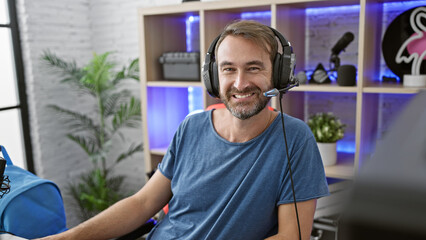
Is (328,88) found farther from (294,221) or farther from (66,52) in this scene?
(66,52)

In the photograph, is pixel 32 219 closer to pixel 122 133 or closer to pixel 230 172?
pixel 230 172

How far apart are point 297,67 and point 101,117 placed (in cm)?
152

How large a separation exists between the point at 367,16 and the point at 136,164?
225 centimetres

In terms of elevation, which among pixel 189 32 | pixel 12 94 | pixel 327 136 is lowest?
pixel 327 136

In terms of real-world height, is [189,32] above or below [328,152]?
above

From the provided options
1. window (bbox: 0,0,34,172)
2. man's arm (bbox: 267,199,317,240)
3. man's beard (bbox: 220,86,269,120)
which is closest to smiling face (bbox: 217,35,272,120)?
man's beard (bbox: 220,86,269,120)

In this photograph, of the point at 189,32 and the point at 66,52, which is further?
the point at 66,52

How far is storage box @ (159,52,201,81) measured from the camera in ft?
8.51

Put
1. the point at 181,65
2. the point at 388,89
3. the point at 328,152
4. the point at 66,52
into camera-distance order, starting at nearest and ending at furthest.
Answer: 1. the point at 388,89
2. the point at 328,152
3. the point at 181,65
4. the point at 66,52

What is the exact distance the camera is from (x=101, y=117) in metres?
3.08

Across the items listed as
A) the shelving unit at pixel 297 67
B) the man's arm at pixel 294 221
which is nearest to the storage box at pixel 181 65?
the shelving unit at pixel 297 67

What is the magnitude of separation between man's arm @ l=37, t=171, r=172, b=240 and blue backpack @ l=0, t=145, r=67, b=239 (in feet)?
0.83

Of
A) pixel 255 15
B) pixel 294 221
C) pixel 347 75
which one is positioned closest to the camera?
Result: pixel 294 221

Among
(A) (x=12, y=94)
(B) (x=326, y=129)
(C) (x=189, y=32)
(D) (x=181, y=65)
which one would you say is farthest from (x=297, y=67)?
(A) (x=12, y=94)
